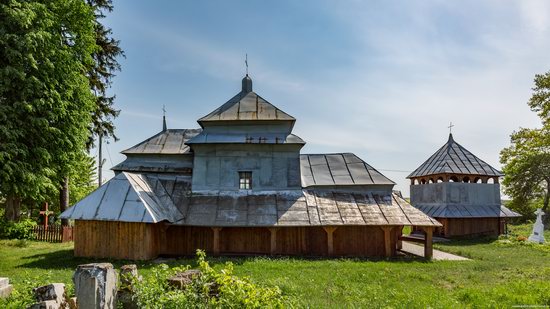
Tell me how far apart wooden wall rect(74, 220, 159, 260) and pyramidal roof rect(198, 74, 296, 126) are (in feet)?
21.6

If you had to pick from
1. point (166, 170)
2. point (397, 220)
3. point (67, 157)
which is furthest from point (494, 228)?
point (67, 157)

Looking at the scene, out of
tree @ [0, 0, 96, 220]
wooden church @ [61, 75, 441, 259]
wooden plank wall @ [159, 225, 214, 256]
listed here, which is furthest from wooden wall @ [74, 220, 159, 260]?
tree @ [0, 0, 96, 220]

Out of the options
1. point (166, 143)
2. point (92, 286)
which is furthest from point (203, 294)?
point (166, 143)

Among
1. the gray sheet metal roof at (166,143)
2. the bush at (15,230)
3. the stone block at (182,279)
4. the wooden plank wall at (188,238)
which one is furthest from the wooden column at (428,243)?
the bush at (15,230)

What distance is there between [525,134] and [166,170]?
34.8 meters

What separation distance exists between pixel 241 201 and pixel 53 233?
1225 centimetres

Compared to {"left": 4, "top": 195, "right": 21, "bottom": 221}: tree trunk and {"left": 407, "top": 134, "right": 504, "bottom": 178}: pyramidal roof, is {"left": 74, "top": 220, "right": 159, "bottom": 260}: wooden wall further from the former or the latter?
{"left": 407, "top": 134, "right": 504, "bottom": 178}: pyramidal roof

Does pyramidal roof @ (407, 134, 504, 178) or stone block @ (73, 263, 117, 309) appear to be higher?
pyramidal roof @ (407, 134, 504, 178)

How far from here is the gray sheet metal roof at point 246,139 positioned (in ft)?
58.7

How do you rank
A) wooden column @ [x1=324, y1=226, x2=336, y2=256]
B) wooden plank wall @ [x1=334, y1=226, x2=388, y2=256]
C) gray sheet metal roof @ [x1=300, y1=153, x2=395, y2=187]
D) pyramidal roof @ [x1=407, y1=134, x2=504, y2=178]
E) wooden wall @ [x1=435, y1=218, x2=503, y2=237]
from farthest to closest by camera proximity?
pyramidal roof @ [x1=407, y1=134, x2=504, y2=178] < wooden wall @ [x1=435, y1=218, x2=503, y2=237] < gray sheet metal roof @ [x1=300, y1=153, x2=395, y2=187] < wooden plank wall @ [x1=334, y1=226, x2=388, y2=256] < wooden column @ [x1=324, y1=226, x2=336, y2=256]

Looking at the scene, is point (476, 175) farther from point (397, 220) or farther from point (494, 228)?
point (397, 220)

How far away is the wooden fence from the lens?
20453mm

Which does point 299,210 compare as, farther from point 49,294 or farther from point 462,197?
point 462,197

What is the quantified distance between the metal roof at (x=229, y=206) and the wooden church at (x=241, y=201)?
0.05 meters
